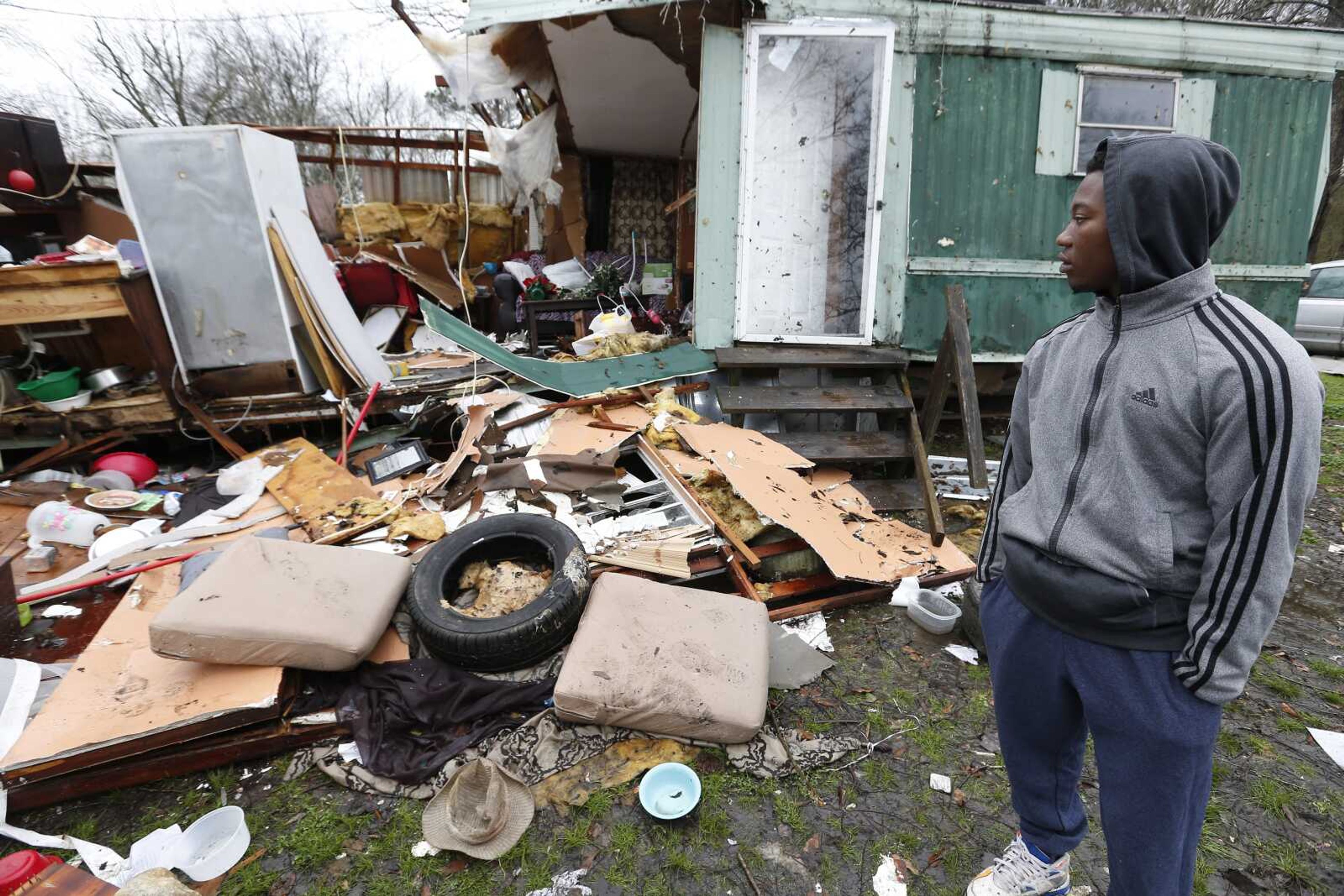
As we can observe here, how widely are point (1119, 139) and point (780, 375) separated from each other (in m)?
3.74

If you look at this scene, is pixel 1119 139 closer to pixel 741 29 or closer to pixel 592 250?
pixel 741 29

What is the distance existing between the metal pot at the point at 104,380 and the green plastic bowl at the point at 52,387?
0.11 metres

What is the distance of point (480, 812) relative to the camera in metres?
2.14

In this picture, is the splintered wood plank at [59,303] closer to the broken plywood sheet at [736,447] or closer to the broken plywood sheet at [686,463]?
the broken plywood sheet at [686,463]

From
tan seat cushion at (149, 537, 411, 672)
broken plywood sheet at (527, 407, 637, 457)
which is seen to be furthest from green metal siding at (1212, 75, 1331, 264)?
tan seat cushion at (149, 537, 411, 672)

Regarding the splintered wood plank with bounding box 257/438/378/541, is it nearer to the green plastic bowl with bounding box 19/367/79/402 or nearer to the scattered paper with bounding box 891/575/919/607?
the green plastic bowl with bounding box 19/367/79/402

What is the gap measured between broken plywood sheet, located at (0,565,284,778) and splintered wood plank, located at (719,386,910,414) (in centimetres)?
320

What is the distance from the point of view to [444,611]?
110 inches

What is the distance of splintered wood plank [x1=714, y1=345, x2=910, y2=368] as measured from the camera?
15.7 ft

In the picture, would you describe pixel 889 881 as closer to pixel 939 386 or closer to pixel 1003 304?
pixel 939 386

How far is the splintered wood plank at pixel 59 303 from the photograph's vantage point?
14.0 feet

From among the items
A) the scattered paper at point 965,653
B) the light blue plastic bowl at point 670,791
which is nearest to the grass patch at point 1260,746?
the scattered paper at point 965,653

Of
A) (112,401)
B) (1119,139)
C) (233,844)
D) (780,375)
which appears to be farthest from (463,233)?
(1119,139)

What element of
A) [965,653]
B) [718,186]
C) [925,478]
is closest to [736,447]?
[925,478]
